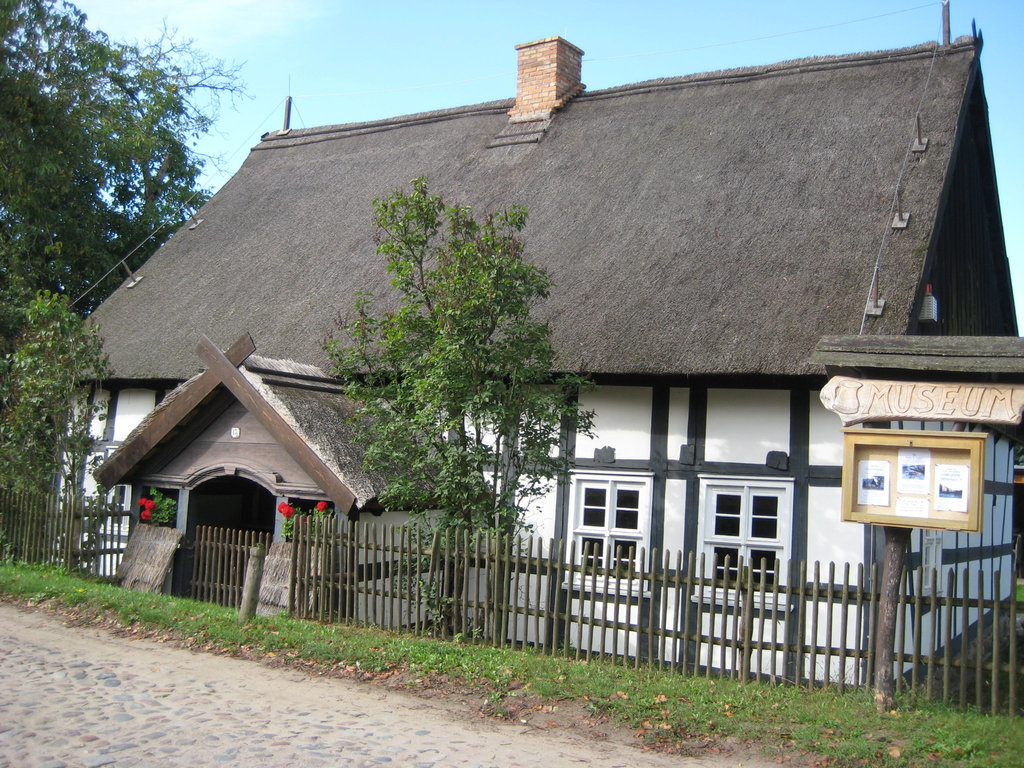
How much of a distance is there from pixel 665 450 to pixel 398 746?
5.32m

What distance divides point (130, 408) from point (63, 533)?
11.5 feet

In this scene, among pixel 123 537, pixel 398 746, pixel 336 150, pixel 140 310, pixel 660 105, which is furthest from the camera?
pixel 336 150

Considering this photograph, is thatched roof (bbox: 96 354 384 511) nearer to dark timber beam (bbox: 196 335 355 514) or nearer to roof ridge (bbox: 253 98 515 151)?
dark timber beam (bbox: 196 335 355 514)

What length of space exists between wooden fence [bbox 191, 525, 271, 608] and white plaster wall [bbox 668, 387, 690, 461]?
4.65 meters

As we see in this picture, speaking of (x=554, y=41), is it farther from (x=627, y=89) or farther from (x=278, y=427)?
(x=278, y=427)

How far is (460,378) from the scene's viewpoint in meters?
9.04

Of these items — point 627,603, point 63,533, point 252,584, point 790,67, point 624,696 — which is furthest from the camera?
point 790,67

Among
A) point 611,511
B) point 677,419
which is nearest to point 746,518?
point 677,419

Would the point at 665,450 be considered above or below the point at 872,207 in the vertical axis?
below

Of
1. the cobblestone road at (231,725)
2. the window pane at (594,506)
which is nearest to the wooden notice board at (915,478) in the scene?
the cobblestone road at (231,725)

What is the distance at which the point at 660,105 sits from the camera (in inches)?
611

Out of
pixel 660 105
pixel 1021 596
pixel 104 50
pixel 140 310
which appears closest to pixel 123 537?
pixel 140 310

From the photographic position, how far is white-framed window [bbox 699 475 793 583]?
981 centimetres

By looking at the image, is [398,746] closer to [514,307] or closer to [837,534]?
[514,307]
